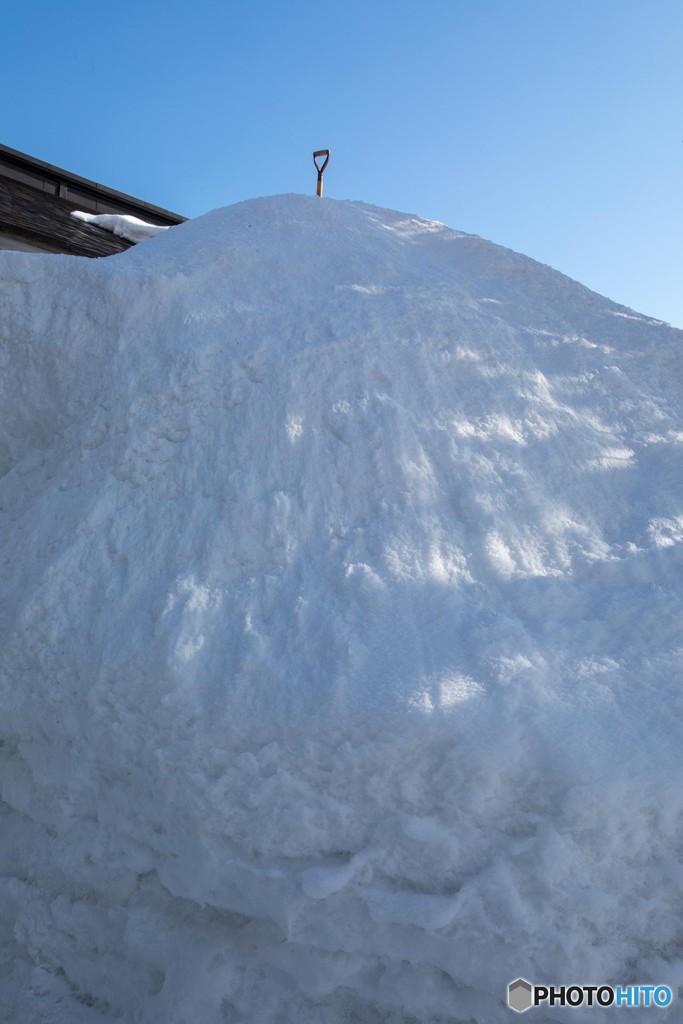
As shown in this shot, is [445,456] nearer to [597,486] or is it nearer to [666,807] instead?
[597,486]

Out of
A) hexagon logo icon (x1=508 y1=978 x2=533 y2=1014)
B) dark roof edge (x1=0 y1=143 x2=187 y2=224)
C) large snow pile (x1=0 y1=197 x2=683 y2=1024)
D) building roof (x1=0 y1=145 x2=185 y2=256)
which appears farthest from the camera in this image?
dark roof edge (x1=0 y1=143 x2=187 y2=224)

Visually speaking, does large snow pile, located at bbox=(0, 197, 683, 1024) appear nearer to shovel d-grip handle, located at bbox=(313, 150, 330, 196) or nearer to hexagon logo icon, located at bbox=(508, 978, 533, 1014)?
hexagon logo icon, located at bbox=(508, 978, 533, 1014)

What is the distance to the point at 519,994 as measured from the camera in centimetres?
197

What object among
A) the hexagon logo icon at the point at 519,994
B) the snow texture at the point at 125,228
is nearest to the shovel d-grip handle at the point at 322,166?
the snow texture at the point at 125,228

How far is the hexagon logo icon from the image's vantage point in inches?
77.5

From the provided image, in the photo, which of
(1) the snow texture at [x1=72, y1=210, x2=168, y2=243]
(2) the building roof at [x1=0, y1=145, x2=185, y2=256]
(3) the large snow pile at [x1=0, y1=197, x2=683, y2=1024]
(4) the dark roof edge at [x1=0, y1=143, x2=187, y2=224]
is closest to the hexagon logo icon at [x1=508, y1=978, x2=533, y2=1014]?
(3) the large snow pile at [x1=0, y1=197, x2=683, y2=1024]

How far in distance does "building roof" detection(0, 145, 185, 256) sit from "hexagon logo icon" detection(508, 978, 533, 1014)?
762 cm

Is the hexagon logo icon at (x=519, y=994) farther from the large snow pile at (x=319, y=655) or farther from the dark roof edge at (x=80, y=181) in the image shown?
the dark roof edge at (x=80, y=181)

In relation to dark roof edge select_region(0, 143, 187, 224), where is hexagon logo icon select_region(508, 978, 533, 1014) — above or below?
below

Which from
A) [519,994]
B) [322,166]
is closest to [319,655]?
[519,994]

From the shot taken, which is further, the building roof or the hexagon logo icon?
the building roof

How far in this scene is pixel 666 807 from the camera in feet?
6.74

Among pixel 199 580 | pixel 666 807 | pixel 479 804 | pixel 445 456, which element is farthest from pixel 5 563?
pixel 666 807

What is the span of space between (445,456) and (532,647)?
104 cm
